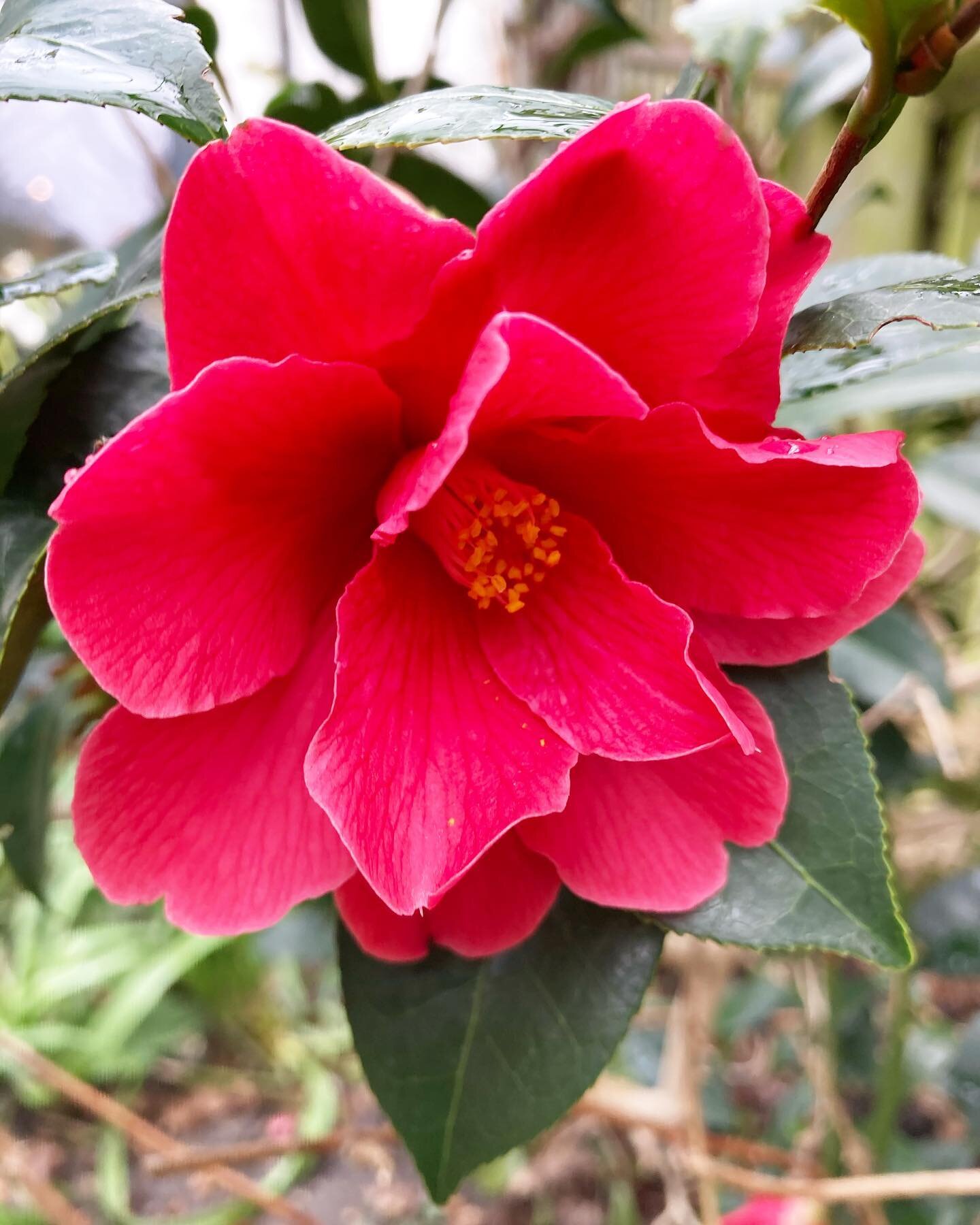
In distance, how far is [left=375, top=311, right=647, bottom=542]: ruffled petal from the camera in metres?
0.28

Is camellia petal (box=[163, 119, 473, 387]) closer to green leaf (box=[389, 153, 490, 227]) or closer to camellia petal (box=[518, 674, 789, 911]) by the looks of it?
camellia petal (box=[518, 674, 789, 911])

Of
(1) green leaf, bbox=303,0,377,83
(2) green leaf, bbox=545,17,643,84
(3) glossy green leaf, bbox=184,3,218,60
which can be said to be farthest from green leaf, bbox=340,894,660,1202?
(2) green leaf, bbox=545,17,643,84

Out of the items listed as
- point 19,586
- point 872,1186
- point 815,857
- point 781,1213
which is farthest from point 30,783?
point 781,1213

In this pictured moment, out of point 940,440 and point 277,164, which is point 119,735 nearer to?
point 277,164

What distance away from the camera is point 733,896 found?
44cm

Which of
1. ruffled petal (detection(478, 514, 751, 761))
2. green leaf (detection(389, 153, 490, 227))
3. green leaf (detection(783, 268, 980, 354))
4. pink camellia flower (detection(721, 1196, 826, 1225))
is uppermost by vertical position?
green leaf (detection(783, 268, 980, 354))

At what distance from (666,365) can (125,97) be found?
0.22 meters

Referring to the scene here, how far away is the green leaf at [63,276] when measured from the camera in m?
0.39

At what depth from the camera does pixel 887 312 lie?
333mm

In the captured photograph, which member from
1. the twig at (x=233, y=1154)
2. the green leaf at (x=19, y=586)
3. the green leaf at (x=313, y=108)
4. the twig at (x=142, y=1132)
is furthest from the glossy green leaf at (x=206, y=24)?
the twig at (x=142, y=1132)

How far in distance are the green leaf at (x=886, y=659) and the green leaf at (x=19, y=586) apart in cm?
72

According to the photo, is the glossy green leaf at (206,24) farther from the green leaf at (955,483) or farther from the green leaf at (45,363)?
the green leaf at (955,483)

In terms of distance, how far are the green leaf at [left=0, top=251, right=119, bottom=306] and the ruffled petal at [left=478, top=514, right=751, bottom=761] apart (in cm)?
24

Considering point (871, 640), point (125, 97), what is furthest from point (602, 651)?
point (871, 640)
